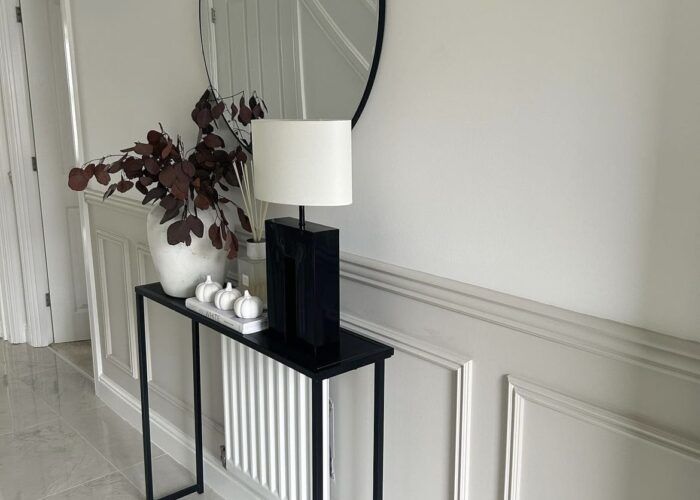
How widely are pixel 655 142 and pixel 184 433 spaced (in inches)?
82.1

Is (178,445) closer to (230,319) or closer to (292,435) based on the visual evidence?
(292,435)

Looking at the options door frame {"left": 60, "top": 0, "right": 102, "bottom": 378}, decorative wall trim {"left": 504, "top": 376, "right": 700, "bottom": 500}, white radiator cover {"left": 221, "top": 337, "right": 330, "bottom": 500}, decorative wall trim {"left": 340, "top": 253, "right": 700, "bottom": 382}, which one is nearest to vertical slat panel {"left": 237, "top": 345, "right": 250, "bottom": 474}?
white radiator cover {"left": 221, "top": 337, "right": 330, "bottom": 500}

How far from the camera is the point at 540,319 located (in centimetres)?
132

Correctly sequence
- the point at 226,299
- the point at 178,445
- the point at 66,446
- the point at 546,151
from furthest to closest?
1. the point at 66,446
2. the point at 178,445
3. the point at 226,299
4. the point at 546,151

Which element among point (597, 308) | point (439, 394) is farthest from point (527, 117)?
point (439, 394)

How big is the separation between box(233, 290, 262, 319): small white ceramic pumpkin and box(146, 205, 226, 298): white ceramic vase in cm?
31

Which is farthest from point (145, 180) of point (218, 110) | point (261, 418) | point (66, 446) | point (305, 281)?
point (66, 446)

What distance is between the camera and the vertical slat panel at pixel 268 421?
1806 millimetres

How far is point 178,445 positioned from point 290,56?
5.35 feet

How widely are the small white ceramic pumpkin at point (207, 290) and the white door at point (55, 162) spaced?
223 centimetres

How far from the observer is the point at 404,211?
158cm

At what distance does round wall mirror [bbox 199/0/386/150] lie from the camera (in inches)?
62.9

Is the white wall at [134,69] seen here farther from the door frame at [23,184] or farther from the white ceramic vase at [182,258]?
the door frame at [23,184]

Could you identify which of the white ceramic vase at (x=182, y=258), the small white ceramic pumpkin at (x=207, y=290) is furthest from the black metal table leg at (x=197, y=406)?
the small white ceramic pumpkin at (x=207, y=290)
